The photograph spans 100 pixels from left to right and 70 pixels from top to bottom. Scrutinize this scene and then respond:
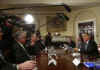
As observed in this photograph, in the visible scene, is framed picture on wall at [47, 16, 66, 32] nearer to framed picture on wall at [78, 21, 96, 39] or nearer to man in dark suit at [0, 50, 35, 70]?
framed picture on wall at [78, 21, 96, 39]

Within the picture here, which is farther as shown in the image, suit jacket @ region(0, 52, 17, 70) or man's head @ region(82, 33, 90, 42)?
man's head @ region(82, 33, 90, 42)

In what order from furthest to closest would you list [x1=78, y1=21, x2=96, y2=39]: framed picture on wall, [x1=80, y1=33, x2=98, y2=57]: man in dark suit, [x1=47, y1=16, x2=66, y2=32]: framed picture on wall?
[x1=47, y1=16, x2=66, y2=32]: framed picture on wall
[x1=78, y1=21, x2=96, y2=39]: framed picture on wall
[x1=80, y1=33, x2=98, y2=57]: man in dark suit

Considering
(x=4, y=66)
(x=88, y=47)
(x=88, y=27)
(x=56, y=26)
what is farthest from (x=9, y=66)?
(x=56, y=26)

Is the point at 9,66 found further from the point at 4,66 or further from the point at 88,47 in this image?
the point at 88,47

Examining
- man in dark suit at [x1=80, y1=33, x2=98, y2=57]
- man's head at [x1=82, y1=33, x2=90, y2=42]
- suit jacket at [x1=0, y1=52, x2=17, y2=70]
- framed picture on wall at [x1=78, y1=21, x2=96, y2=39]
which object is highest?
framed picture on wall at [x1=78, y1=21, x2=96, y2=39]

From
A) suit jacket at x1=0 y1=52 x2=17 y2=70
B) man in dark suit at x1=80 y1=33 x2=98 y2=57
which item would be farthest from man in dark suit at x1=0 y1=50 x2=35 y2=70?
man in dark suit at x1=80 y1=33 x2=98 y2=57

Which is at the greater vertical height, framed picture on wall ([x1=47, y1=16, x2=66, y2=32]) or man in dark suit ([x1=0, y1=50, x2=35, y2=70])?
framed picture on wall ([x1=47, y1=16, x2=66, y2=32])

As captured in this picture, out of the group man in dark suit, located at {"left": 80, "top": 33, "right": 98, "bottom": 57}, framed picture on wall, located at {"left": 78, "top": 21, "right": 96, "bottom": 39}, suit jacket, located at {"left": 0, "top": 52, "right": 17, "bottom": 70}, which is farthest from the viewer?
framed picture on wall, located at {"left": 78, "top": 21, "right": 96, "bottom": 39}

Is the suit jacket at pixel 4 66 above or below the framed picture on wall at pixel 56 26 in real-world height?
below

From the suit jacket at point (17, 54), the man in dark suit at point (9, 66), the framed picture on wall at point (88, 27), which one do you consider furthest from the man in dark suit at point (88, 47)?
the framed picture on wall at point (88, 27)

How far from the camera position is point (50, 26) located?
6129 millimetres

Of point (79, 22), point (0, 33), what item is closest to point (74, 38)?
point (79, 22)

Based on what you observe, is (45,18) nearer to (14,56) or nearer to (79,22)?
(79,22)

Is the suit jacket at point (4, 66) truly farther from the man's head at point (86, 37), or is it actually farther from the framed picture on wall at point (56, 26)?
the framed picture on wall at point (56, 26)
